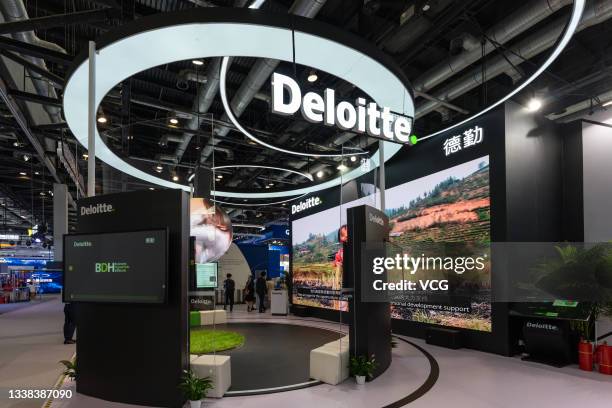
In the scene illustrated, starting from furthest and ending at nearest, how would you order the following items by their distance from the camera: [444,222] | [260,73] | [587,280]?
[444,222] → [260,73] → [587,280]

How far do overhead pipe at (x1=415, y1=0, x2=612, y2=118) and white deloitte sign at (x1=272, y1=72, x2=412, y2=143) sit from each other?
1939 mm

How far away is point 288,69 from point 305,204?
20.4ft

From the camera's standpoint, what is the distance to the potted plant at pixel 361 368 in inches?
198

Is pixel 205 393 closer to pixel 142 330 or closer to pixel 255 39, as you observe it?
pixel 142 330

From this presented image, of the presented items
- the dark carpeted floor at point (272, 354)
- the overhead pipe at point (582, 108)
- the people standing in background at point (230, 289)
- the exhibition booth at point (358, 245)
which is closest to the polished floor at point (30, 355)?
the exhibition booth at point (358, 245)

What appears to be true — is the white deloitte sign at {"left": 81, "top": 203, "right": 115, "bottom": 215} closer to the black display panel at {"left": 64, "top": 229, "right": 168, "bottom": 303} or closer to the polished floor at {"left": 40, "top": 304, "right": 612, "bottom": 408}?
the black display panel at {"left": 64, "top": 229, "right": 168, "bottom": 303}

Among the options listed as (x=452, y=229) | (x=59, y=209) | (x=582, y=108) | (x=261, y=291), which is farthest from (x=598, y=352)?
(x=59, y=209)

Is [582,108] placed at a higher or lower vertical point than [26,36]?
lower

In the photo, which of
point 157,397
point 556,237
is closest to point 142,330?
point 157,397

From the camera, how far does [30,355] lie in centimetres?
710

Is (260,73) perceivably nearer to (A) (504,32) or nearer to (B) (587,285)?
(A) (504,32)

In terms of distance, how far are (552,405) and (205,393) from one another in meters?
3.71

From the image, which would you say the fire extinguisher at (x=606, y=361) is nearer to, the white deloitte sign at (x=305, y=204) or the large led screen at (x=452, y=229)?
Result: the large led screen at (x=452, y=229)

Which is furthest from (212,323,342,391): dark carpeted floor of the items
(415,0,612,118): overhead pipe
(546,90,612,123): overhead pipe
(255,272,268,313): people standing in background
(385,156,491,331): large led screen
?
(546,90,612,123): overhead pipe
